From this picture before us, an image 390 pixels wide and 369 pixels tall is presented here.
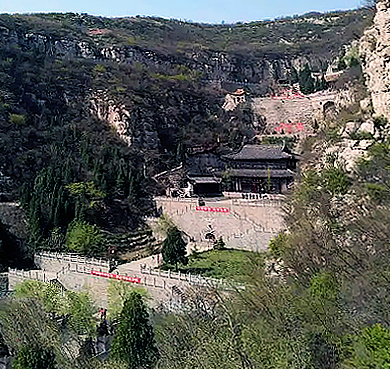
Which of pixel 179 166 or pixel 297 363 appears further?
pixel 179 166

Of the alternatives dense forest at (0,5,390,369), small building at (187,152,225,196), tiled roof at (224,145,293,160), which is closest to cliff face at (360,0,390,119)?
dense forest at (0,5,390,369)

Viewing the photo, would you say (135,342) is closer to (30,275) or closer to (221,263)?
(221,263)

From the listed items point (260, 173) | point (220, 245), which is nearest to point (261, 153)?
point (260, 173)

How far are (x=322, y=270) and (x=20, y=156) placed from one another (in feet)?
77.7

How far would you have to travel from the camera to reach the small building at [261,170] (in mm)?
29089

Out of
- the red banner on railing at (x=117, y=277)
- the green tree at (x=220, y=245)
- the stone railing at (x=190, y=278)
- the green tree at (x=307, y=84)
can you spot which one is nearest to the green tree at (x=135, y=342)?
the stone railing at (x=190, y=278)

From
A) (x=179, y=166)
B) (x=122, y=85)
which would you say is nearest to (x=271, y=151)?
(x=179, y=166)

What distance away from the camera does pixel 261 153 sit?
30.7m

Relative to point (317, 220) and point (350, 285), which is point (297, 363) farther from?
point (317, 220)

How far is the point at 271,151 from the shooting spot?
3053cm

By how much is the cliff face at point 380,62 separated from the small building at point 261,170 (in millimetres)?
9151

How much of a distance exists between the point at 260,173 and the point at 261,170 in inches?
20.7

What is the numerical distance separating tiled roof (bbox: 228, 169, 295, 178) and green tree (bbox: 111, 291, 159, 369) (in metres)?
16.3

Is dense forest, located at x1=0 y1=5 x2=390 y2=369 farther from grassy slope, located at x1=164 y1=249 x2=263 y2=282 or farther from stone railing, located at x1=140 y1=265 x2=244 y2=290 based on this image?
stone railing, located at x1=140 y1=265 x2=244 y2=290
